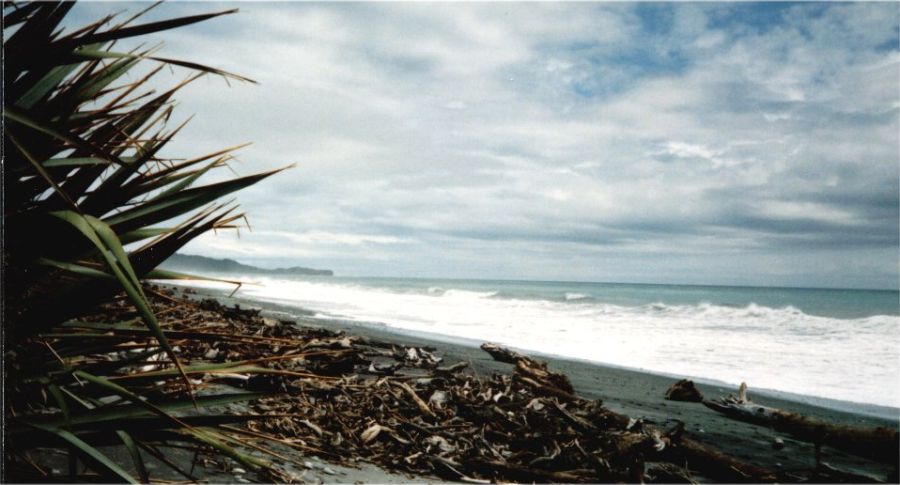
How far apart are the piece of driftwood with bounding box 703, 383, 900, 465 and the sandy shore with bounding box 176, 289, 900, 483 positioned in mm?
91

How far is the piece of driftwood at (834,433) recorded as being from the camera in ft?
16.2

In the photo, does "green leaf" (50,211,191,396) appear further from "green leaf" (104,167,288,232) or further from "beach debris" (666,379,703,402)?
"beach debris" (666,379,703,402)

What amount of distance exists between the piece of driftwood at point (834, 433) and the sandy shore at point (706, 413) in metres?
0.09

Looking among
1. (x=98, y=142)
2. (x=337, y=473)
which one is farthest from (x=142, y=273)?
(x=337, y=473)

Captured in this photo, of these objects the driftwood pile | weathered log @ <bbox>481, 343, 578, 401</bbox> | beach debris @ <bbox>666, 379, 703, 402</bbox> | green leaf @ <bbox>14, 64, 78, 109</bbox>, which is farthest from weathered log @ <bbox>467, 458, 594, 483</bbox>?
beach debris @ <bbox>666, 379, 703, 402</bbox>

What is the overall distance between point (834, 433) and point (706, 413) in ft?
5.28

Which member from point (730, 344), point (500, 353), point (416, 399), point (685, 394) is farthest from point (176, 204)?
point (730, 344)

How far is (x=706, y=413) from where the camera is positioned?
6703 millimetres

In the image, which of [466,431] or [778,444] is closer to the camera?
[466,431]

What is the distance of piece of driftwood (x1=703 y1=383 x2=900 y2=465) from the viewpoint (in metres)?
4.93

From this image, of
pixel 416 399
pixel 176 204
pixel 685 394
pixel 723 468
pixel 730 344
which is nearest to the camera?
pixel 176 204

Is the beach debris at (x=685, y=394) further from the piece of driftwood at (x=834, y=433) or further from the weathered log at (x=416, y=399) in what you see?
the weathered log at (x=416, y=399)

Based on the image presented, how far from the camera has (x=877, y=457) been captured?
5020 millimetres

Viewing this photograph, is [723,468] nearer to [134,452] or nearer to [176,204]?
[134,452]
